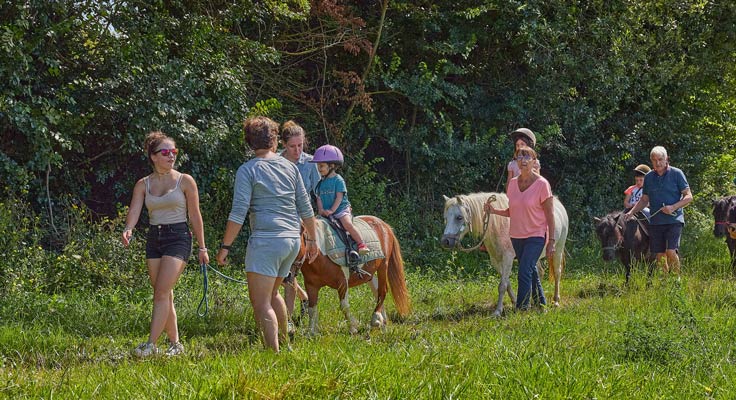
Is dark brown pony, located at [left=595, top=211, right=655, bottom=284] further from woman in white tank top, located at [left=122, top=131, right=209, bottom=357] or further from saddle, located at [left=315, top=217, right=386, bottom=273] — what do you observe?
woman in white tank top, located at [left=122, top=131, right=209, bottom=357]

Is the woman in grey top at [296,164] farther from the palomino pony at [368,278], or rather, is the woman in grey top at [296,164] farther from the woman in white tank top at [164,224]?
the woman in white tank top at [164,224]

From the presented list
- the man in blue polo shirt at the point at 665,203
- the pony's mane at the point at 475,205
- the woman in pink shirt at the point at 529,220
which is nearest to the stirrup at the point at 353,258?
the woman in pink shirt at the point at 529,220

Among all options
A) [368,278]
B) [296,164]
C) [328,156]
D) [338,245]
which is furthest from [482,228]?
[296,164]

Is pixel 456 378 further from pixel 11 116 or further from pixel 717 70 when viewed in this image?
pixel 717 70

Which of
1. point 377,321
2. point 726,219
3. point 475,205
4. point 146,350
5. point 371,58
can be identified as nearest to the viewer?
point 146,350

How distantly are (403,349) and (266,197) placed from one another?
1.48m

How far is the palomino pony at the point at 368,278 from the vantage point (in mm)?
7621

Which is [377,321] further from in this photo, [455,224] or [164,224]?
[164,224]

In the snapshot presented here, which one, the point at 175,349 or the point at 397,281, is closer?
the point at 175,349

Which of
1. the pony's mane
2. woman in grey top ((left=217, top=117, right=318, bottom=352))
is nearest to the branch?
the pony's mane

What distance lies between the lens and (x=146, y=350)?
6.41 m

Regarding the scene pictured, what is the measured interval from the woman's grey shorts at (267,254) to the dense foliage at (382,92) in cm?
532

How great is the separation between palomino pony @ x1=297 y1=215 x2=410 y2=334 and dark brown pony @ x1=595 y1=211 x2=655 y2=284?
369cm

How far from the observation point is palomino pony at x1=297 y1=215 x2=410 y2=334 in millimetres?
7621
